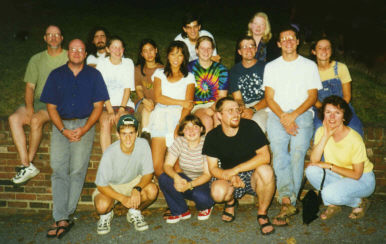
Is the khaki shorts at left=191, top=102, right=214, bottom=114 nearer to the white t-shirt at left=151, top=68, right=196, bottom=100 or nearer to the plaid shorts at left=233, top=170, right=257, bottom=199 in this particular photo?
the white t-shirt at left=151, top=68, right=196, bottom=100

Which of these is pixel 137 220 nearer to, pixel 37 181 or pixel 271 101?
pixel 37 181

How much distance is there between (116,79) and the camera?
207 inches

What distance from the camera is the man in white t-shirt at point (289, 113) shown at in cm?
447

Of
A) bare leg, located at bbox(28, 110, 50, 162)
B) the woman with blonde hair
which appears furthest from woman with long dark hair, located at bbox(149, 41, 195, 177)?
bare leg, located at bbox(28, 110, 50, 162)

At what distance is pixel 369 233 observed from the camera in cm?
411

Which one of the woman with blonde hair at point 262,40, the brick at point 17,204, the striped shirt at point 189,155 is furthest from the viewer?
the woman with blonde hair at point 262,40

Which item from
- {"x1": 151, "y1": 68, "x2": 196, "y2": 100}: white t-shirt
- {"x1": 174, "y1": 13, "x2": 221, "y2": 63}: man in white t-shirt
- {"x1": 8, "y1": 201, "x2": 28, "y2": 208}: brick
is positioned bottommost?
{"x1": 8, "y1": 201, "x2": 28, "y2": 208}: brick

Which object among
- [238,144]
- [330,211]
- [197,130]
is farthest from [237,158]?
[330,211]

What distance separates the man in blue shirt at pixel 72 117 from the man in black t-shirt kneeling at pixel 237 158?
159 centimetres

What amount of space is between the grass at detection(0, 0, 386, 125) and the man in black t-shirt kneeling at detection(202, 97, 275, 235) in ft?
8.85

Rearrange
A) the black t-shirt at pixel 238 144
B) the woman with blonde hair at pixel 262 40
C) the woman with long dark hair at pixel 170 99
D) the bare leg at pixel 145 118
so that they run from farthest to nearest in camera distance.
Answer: the woman with blonde hair at pixel 262 40 → the bare leg at pixel 145 118 → the woman with long dark hair at pixel 170 99 → the black t-shirt at pixel 238 144

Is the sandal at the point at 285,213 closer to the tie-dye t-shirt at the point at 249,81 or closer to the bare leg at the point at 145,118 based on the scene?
the tie-dye t-shirt at the point at 249,81

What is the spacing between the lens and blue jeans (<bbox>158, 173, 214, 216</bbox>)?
179 inches

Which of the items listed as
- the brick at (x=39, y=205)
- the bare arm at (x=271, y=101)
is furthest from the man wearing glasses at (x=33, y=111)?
the bare arm at (x=271, y=101)
